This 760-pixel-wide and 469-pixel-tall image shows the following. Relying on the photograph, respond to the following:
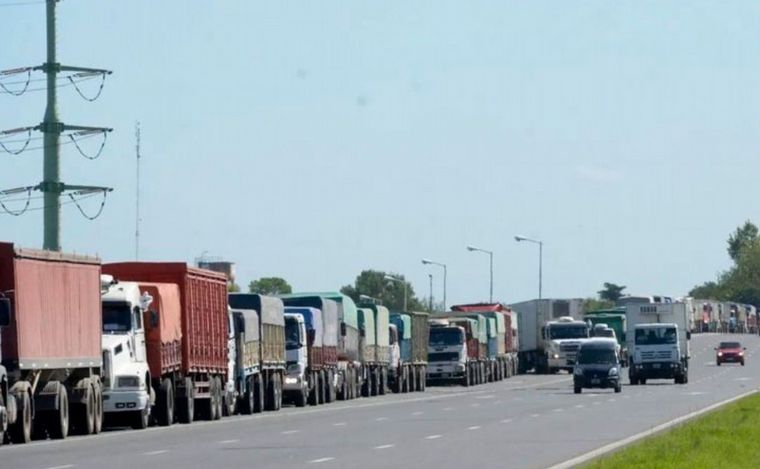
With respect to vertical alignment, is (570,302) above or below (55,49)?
below

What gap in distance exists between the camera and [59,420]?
3525 cm

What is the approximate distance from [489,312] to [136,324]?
55.8 metres

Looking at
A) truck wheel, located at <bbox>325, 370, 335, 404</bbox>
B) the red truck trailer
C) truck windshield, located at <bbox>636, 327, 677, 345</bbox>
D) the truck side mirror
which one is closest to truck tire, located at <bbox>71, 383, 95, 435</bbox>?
the red truck trailer

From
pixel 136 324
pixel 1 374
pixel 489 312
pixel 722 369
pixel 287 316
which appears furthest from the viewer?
pixel 722 369

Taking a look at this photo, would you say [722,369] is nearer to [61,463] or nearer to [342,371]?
[342,371]

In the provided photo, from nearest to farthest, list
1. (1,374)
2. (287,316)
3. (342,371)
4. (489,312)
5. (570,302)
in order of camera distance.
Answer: (1,374), (287,316), (342,371), (489,312), (570,302)

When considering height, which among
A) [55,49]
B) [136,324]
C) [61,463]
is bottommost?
[61,463]

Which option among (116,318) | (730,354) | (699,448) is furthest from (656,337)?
(699,448)

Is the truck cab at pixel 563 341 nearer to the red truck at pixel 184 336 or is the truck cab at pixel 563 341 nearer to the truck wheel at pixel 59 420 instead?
the red truck at pixel 184 336

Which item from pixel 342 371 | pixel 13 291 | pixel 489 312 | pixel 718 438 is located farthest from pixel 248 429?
pixel 489 312

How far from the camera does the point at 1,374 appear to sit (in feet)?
105

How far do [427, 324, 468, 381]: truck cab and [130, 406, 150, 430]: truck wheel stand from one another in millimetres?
45081

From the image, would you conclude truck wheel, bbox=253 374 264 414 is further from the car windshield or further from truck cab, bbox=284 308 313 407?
the car windshield

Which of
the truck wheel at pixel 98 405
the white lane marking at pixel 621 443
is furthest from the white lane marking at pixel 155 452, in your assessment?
the truck wheel at pixel 98 405
